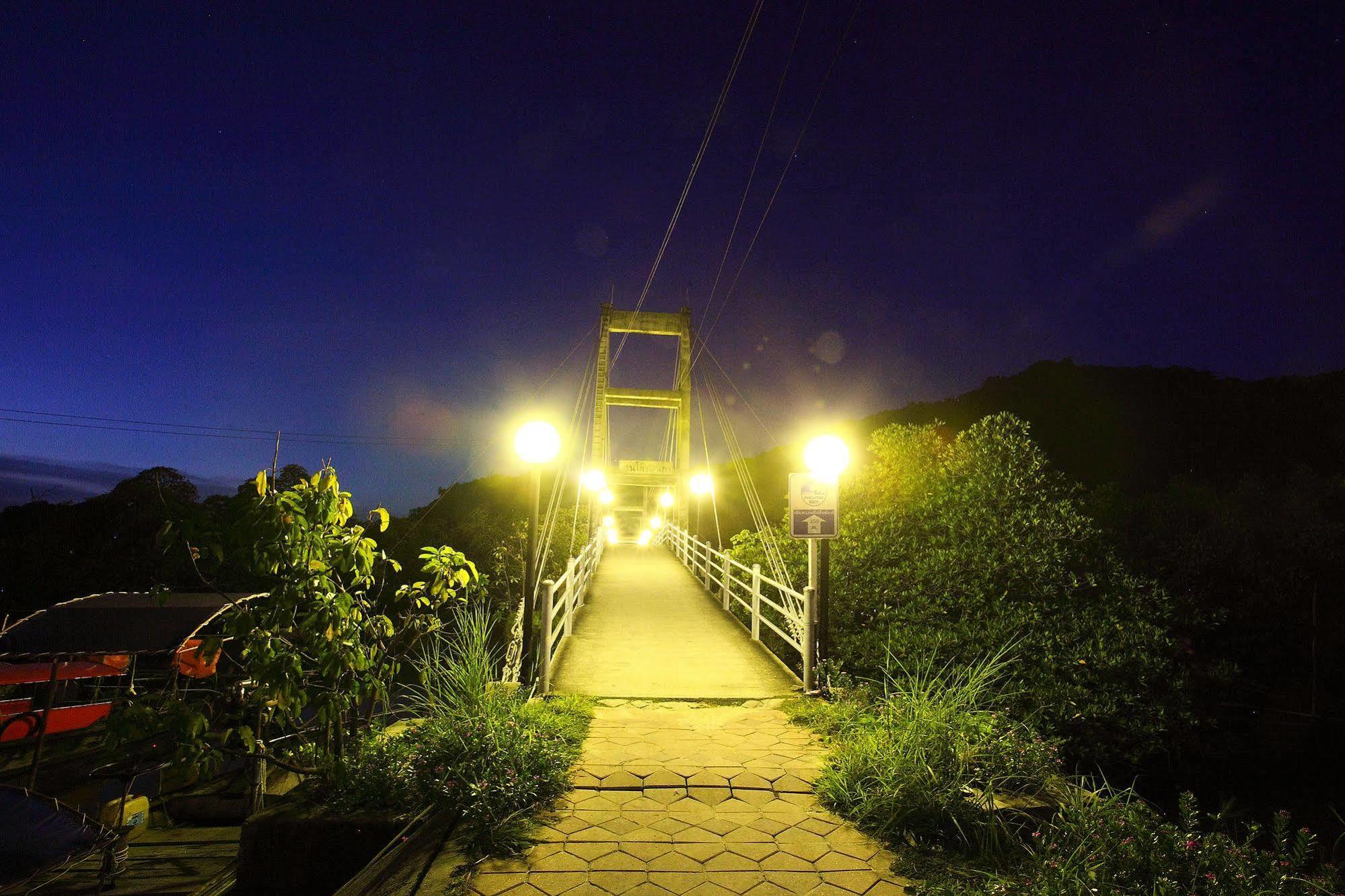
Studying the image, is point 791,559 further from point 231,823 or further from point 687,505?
point 687,505

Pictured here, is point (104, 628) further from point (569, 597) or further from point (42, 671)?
point (569, 597)

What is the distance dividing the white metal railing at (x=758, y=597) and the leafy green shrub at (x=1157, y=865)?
372 cm

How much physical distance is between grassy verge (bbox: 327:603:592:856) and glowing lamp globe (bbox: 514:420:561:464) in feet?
9.69

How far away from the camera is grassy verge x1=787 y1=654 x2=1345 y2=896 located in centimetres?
279

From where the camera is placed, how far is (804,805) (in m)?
4.04

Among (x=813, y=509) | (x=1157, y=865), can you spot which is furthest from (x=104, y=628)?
(x=1157, y=865)

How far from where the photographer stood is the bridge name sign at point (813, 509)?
7059 mm

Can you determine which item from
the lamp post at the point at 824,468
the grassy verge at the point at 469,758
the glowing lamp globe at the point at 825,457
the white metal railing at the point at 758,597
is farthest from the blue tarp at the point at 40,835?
the glowing lamp globe at the point at 825,457

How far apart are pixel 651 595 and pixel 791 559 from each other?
288cm

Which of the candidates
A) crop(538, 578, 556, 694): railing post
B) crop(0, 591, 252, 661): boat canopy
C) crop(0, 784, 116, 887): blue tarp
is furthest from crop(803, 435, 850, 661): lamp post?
crop(0, 784, 116, 887): blue tarp

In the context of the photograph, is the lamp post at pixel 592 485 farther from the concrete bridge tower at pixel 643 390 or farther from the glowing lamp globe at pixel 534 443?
the glowing lamp globe at pixel 534 443

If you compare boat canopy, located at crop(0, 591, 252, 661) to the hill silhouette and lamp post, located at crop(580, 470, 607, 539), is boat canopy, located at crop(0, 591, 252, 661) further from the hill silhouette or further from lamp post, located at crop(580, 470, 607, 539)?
the hill silhouette

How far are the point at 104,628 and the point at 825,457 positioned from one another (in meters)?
8.17

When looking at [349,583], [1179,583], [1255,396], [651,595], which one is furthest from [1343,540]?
[1255,396]
